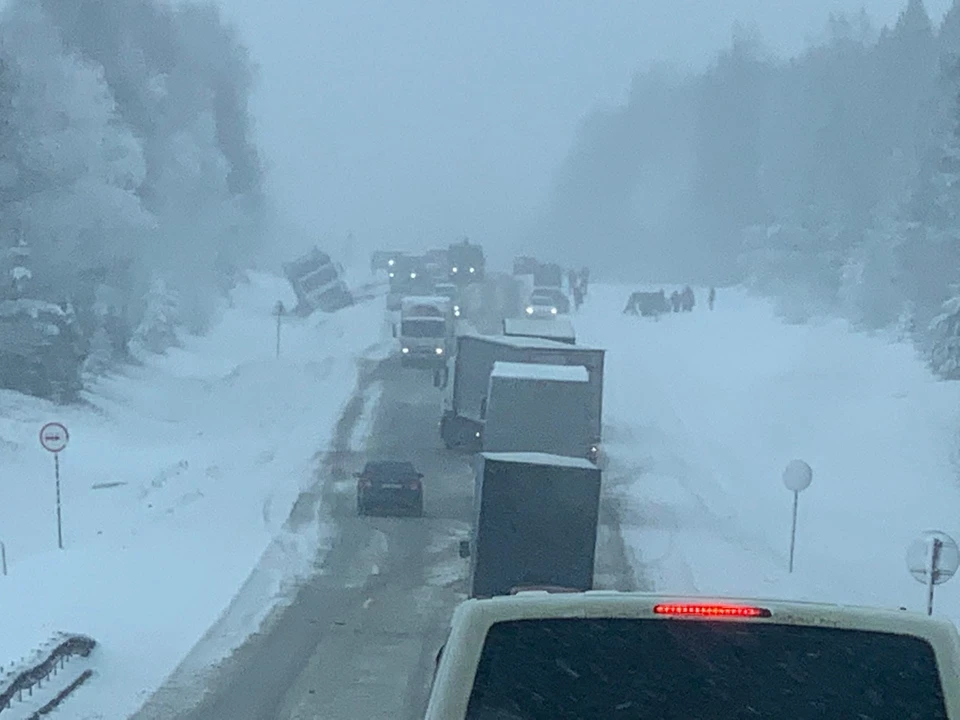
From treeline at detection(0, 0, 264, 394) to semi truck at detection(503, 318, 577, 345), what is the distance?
1374cm

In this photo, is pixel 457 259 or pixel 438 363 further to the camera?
pixel 457 259

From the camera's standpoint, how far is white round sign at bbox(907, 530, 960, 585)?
15.6 metres

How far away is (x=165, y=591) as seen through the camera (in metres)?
20.8

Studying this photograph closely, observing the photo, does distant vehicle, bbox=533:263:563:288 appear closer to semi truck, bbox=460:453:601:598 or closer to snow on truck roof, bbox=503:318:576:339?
snow on truck roof, bbox=503:318:576:339

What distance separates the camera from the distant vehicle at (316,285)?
73.6m

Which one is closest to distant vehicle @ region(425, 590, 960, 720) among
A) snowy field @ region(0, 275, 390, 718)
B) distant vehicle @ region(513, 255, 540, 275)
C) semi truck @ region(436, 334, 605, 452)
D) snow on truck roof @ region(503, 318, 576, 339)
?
snowy field @ region(0, 275, 390, 718)

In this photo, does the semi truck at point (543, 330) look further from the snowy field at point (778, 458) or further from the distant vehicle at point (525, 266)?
the distant vehicle at point (525, 266)

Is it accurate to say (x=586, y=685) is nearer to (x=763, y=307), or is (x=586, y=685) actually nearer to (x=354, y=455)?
(x=354, y=455)

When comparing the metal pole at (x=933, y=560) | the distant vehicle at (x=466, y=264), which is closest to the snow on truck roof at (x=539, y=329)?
the metal pole at (x=933, y=560)

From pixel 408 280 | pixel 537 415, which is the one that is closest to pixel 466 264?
pixel 408 280

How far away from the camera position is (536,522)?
63.3ft

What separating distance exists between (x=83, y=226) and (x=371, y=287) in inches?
1905

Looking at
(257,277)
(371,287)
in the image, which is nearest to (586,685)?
(371,287)

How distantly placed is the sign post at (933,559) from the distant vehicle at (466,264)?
236ft
